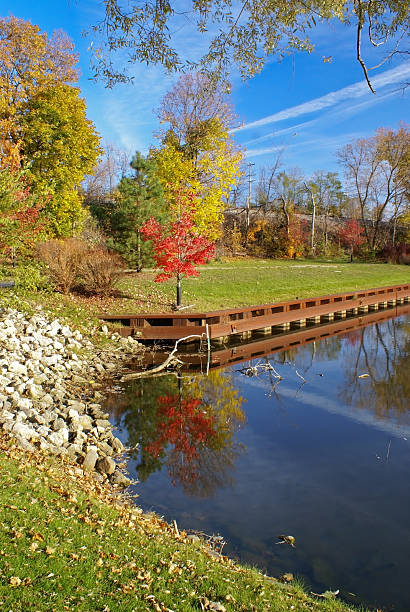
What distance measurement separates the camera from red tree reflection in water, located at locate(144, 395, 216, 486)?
295 inches

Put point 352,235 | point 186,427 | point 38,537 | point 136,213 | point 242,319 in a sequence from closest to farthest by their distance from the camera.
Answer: point 38,537 → point 186,427 → point 242,319 → point 136,213 → point 352,235

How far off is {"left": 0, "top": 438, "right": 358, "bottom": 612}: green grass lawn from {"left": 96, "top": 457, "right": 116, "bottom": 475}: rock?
1.51 metres

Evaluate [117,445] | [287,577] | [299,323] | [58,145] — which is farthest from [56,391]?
[58,145]

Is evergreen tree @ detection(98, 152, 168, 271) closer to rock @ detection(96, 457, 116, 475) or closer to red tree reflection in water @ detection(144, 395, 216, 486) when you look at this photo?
red tree reflection in water @ detection(144, 395, 216, 486)

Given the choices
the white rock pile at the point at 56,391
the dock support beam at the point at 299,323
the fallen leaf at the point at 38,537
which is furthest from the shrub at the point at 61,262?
the fallen leaf at the point at 38,537

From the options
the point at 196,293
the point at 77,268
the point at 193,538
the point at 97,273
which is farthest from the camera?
the point at 196,293

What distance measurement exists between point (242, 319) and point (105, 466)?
1060 centimetres

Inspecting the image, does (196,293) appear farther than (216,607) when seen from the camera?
Yes

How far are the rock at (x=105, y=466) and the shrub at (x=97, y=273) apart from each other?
10106 millimetres

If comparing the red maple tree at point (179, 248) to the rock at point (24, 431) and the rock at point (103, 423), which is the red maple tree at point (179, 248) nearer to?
the rock at point (103, 423)

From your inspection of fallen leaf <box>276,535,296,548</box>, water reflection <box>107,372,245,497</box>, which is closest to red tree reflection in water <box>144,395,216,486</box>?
water reflection <box>107,372,245,497</box>

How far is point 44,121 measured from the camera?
75.8ft

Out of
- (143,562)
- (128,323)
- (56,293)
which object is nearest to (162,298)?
(128,323)

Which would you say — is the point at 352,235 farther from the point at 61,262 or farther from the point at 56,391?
the point at 56,391
